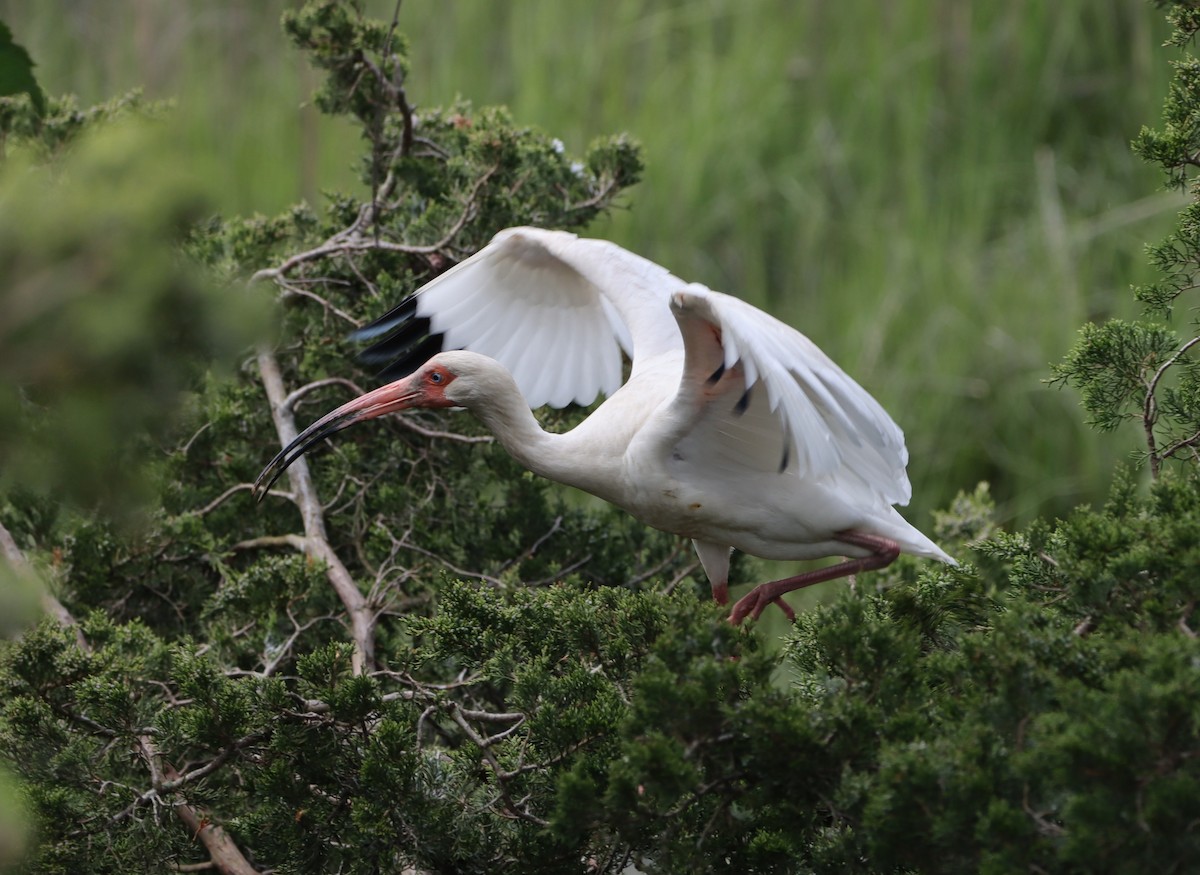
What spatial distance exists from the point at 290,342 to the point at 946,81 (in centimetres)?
523

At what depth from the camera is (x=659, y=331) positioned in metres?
4.49

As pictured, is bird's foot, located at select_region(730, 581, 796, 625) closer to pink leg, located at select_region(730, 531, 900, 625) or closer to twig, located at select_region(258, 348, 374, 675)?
pink leg, located at select_region(730, 531, 900, 625)

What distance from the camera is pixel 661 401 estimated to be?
13.3 ft

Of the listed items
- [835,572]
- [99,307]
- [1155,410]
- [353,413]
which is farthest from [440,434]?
[99,307]

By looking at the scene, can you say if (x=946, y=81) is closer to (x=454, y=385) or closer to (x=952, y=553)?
(x=952, y=553)

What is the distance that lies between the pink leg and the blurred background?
10.6 ft

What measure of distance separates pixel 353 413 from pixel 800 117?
17.2 feet

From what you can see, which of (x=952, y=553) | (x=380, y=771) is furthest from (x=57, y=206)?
(x=952, y=553)

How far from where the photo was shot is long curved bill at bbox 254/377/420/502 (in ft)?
13.2

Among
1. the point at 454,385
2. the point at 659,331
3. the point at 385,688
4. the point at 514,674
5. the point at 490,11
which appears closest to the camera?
the point at 514,674

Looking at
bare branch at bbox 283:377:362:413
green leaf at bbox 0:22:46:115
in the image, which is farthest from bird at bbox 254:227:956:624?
green leaf at bbox 0:22:46:115

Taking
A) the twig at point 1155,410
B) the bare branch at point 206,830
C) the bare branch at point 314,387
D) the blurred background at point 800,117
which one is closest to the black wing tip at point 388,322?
the bare branch at point 314,387

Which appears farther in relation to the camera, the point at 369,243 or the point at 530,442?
the point at 369,243

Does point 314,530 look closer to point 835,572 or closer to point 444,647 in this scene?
point 444,647
